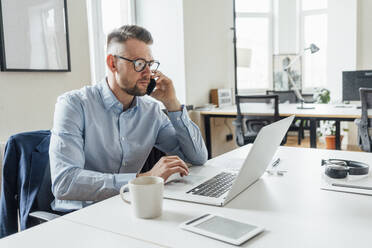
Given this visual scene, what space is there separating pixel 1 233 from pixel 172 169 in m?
0.66

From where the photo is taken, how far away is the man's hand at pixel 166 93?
5.14ft

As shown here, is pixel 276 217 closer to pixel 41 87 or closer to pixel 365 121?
pixel 41 87

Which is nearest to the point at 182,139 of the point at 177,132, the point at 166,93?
the point at 177,132

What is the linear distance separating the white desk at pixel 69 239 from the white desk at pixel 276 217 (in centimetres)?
2

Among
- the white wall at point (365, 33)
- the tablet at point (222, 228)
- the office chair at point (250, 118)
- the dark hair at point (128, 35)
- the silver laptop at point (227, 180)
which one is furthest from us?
the white wall at point (365, 33)

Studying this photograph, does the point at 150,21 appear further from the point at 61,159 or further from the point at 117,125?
the point at 61,159

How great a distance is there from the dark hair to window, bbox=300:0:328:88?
5.54 m

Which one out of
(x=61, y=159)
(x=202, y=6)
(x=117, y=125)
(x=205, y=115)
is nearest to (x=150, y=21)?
(x=202, y=6)

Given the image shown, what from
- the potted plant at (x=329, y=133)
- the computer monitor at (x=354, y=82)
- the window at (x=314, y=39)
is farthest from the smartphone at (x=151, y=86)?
the window at (x=314, y=39)

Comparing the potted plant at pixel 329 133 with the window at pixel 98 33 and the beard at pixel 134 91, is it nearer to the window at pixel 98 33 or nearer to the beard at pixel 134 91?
the window at pixel 98 33

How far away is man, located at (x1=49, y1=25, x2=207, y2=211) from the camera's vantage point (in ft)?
3.77

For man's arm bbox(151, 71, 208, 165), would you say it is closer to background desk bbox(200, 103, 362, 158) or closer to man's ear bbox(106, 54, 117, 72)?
man's ear bbox(106, 54, 117, 72)

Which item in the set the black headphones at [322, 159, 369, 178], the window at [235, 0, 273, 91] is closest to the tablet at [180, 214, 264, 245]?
the black headphones at [322, 159, 369, 178]

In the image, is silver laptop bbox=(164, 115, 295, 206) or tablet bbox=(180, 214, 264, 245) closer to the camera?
tablet bbox=(180, 214, 264, 245)
